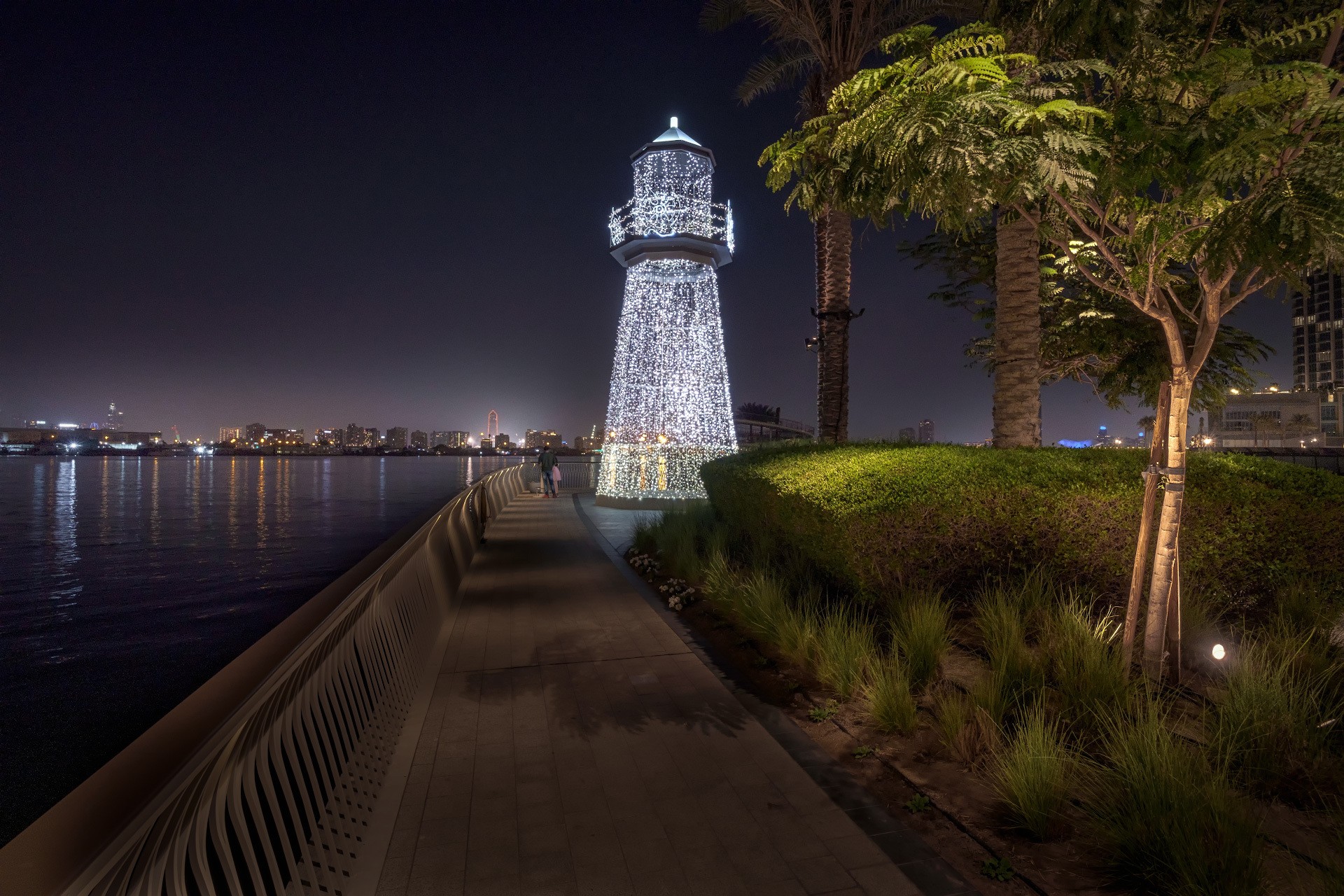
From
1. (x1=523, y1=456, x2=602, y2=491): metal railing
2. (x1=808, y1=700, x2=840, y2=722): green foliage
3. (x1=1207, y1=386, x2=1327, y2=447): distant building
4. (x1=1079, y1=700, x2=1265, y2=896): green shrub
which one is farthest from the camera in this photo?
(x1=1207, y1=386, x2=1327, y2=447): distant building

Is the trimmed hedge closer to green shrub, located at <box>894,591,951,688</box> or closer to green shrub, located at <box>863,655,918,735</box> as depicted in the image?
green shrub, located at <box>894,591,951,688</box>

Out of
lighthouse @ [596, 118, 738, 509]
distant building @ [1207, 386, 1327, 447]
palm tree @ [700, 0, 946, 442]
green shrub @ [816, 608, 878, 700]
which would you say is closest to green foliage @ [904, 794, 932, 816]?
green shrub @ [816, 608, 878, 700]

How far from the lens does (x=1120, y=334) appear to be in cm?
954

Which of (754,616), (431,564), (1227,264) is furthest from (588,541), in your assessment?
(1227,264)

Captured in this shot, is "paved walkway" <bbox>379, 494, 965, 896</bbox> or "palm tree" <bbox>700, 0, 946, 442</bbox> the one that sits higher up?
"palm tree" <bbox>700, 0, 946, 442</bbox>

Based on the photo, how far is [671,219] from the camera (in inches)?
674

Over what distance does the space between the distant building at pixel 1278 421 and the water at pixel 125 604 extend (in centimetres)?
10369

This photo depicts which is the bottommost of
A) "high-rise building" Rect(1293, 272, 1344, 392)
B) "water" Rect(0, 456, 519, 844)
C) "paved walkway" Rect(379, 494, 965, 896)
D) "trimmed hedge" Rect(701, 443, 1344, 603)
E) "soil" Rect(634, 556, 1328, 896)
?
"water" Rect(0, 456, 519, 844)

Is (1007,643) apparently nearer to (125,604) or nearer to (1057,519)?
(1057,519)

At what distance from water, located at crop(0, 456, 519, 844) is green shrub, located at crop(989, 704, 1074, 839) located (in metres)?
6.22

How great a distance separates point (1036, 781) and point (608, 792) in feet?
7.37

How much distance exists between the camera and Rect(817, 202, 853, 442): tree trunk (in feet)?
41.7

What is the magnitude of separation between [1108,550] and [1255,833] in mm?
3320

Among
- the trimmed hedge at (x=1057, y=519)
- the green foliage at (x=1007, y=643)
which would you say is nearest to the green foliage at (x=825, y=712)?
the green foliage at (x=1007, y=643)
